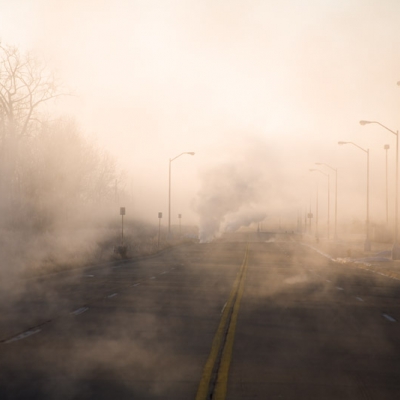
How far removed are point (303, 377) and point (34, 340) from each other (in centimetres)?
523

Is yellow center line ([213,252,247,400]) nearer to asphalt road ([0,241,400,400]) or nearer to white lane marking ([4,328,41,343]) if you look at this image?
asphalt road ([0,241,400,400])

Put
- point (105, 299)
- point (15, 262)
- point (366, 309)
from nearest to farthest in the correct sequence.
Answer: point (366, 309)
point (105, 299)
point (15, 262)

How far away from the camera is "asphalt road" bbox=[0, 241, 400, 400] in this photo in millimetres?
8820

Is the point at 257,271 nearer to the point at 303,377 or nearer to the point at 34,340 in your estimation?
the point at 34,340

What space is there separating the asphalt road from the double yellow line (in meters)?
0.02

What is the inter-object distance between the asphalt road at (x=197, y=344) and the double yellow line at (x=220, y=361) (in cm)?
2

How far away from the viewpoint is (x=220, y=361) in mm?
10531

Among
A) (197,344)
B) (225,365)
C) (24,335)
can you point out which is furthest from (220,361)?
(24,335)

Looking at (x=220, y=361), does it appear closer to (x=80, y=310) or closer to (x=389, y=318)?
(x=80, y=310)

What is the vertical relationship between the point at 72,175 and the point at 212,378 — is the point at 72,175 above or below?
above

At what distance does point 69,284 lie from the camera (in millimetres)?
26328

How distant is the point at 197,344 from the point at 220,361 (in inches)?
66.1

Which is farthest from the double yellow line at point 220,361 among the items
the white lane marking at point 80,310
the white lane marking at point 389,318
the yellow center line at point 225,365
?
the white lane marking at point 389,318

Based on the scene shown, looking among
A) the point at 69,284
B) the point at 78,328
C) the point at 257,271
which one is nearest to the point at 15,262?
the point at 69,284
